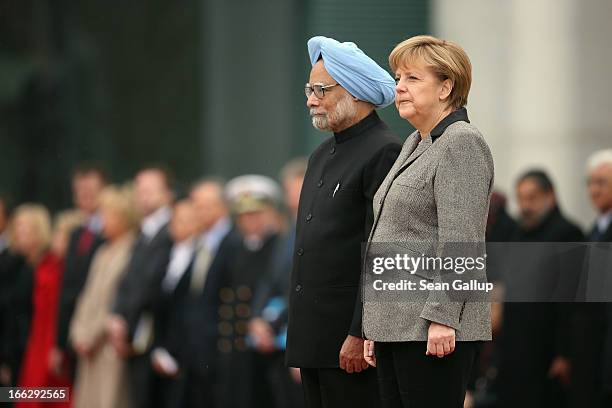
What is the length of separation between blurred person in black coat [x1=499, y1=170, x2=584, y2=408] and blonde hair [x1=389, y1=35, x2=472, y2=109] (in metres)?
3.35

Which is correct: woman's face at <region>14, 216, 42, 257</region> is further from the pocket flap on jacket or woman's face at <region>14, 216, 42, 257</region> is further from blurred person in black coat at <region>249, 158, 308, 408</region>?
the pocket flap on jacket

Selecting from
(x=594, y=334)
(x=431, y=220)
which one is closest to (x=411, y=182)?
(x=431, y=220)

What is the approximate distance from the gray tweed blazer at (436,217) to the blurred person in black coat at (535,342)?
11.2 feet

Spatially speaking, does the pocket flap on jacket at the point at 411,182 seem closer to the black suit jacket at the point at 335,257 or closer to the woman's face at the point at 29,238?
the black suit jacket at the point at 335,257

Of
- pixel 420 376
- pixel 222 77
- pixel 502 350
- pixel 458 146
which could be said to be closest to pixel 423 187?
pixel 458 146

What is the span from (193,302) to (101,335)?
75cm

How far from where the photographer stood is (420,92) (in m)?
4.67

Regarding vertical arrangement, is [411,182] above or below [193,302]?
above

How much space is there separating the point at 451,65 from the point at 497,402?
14.0 ft

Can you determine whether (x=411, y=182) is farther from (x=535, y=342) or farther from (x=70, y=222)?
(x=70, y=222)

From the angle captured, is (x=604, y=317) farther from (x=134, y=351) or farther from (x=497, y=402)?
(x=134, y=351)

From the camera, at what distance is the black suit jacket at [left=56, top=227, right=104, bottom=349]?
10.3 m

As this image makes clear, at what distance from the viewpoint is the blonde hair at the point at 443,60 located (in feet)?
15.2

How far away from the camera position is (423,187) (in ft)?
15.0
